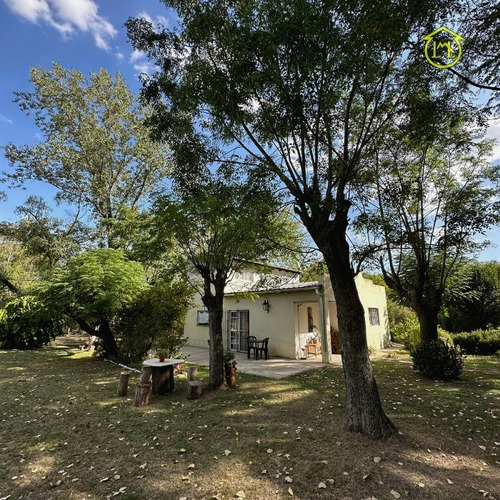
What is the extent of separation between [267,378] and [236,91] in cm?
732

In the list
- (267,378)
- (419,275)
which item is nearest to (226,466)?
(267,378)

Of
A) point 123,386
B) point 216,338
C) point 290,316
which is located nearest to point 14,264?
point 123,386

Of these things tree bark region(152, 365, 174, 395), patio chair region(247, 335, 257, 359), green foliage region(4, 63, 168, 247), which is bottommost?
tree bark region(152, 365, 174, 395)

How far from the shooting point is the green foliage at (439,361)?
7918 millimetres

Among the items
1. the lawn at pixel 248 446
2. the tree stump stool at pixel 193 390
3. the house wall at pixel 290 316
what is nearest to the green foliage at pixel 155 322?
the house wall at pixel 290 316

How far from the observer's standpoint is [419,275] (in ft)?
27.8

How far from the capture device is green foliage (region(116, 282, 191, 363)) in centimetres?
1038

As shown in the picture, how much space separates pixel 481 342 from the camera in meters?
13.7

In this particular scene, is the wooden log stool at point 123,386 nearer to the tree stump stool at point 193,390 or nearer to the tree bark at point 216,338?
the tree stump stool at point 193,390

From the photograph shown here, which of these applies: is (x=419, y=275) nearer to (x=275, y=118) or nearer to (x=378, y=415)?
(x=378, y=415)

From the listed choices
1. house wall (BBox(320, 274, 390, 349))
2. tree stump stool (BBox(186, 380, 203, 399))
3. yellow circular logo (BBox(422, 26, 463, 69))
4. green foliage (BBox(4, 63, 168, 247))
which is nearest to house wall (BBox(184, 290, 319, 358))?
house wall (BBox(320, 274, 390, 349))

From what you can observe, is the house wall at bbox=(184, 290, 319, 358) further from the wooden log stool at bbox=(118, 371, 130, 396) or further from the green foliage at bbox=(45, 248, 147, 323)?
the wooden log stool at bbox=(118, 371, 130, 396)

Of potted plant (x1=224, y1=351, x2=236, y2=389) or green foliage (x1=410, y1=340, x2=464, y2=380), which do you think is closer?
potted plant (x1=224, y1=351, x2=236, y2=389)

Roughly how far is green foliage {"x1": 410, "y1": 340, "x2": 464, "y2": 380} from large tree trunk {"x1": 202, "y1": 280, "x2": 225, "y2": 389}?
568cm
